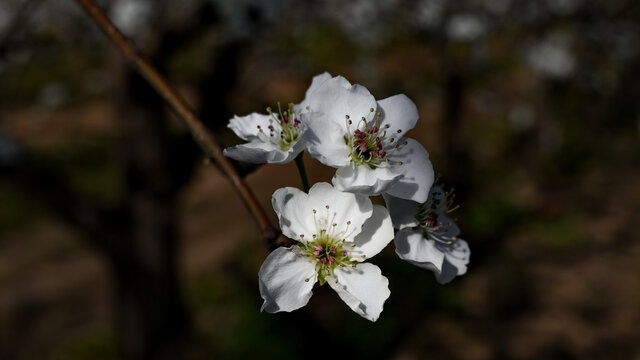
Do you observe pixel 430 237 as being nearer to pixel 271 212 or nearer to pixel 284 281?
pixel 284 281

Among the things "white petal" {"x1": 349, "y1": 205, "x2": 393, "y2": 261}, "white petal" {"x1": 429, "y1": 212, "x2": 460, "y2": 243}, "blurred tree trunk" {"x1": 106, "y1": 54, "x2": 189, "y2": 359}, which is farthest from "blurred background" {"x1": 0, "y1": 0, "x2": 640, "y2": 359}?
"white petal" {"x1": 429, "y1": 212, "x2": 460, "y2": 243}

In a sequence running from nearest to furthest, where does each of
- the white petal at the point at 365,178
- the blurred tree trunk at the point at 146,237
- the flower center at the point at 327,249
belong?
the white petal at the point at 365,178 < the flower center at the point at 327,249 < the blurred tree trunk at the point at 146,237

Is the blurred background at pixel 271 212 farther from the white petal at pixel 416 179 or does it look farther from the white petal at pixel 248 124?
the white petal at pixel 416 179

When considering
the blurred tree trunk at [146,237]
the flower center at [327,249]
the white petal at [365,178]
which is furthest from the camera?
the blurred tree trunk at [146,237]

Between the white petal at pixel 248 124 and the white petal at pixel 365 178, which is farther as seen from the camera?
the white petal at pixel 248 124

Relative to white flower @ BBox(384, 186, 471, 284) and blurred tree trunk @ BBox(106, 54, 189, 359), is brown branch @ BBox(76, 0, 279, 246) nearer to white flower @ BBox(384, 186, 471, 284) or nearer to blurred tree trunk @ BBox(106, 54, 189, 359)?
white flower @ BBox(384, 186, 471, 284)

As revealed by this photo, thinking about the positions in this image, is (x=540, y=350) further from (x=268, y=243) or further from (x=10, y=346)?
(x=10, y=346)

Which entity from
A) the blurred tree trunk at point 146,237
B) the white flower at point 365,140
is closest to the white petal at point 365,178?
the white flower at point 365,140

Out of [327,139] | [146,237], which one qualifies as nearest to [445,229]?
[327,139]
